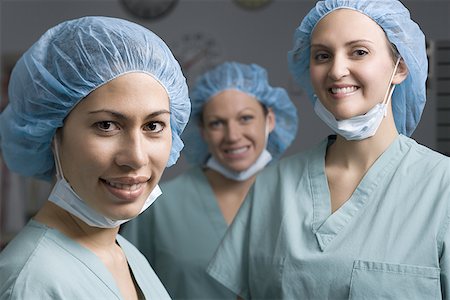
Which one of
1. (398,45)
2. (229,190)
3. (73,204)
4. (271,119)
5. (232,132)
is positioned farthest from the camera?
(271,119)

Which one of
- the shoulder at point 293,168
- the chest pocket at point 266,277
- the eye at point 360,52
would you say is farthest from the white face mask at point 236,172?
the eye at point 360,52

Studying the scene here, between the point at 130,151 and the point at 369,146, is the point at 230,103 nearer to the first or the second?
the point at 369,146

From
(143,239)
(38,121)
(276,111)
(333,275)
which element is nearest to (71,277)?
(38,121)

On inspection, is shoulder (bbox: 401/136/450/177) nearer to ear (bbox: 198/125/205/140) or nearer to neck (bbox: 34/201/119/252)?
neck (bbox: 34/201/119/252)

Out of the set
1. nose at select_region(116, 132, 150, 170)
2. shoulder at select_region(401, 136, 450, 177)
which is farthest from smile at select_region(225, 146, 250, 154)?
nose at select_region(116, 132, 150, 170)

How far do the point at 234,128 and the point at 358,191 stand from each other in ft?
2.70

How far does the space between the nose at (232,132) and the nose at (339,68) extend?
0.85 m

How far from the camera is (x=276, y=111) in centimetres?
266

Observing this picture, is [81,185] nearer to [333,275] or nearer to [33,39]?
[333,275]

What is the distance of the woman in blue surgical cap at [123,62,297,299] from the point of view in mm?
2355

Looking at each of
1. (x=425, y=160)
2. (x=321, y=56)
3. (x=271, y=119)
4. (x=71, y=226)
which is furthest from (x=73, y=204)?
(x=271, y=119)

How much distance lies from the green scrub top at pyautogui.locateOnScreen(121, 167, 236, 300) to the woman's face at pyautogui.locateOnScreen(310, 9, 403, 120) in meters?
0.90

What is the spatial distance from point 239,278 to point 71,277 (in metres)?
0.62

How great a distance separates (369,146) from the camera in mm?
1672
